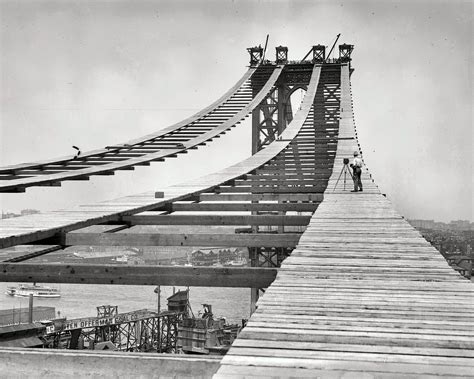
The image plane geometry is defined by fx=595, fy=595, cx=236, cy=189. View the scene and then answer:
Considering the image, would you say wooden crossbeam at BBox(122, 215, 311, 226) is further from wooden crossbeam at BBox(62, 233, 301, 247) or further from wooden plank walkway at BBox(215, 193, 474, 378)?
wooden plank walkway at BBox(215, 193, 474, 378)

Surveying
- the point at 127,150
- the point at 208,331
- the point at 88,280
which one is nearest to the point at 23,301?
the point at 208,331

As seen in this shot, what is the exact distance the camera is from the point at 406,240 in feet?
22.1

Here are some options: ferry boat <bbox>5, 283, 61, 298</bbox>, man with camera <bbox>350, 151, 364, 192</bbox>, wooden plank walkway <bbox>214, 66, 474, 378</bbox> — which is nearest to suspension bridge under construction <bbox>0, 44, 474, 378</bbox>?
wooden plank walkway <bbox>214, 66, 474, 378</bbox>

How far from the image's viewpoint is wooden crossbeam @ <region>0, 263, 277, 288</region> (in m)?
6.54

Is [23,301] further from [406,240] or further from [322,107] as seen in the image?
[406,240]

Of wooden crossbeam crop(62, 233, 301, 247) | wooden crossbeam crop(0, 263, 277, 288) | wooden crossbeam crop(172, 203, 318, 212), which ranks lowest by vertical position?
wooden crossbeam crop(0, 263, 277, 288)

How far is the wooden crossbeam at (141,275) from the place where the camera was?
21.5 feet

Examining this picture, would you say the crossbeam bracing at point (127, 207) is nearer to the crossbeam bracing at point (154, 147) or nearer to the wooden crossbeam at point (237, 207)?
the wooden crossbeam at point (237, 207)

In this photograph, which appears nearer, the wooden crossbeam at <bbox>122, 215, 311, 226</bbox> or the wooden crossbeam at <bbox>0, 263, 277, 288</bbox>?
the wooden crossbeam at <bbox>0, 263, 277, 288</bbox>

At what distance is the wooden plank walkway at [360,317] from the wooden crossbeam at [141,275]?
2.54ft

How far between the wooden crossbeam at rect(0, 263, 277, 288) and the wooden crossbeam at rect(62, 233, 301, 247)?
0.75 meters

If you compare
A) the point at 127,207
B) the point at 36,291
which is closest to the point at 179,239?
the point at 127,207

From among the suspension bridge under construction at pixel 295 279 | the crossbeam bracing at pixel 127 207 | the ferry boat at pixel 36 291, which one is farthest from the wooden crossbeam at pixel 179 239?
the ferry boat at pixel 36 291

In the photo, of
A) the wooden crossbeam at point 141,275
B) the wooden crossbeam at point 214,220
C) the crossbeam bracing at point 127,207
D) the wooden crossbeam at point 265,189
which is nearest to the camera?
the wooden crossbeam at point 141,275
